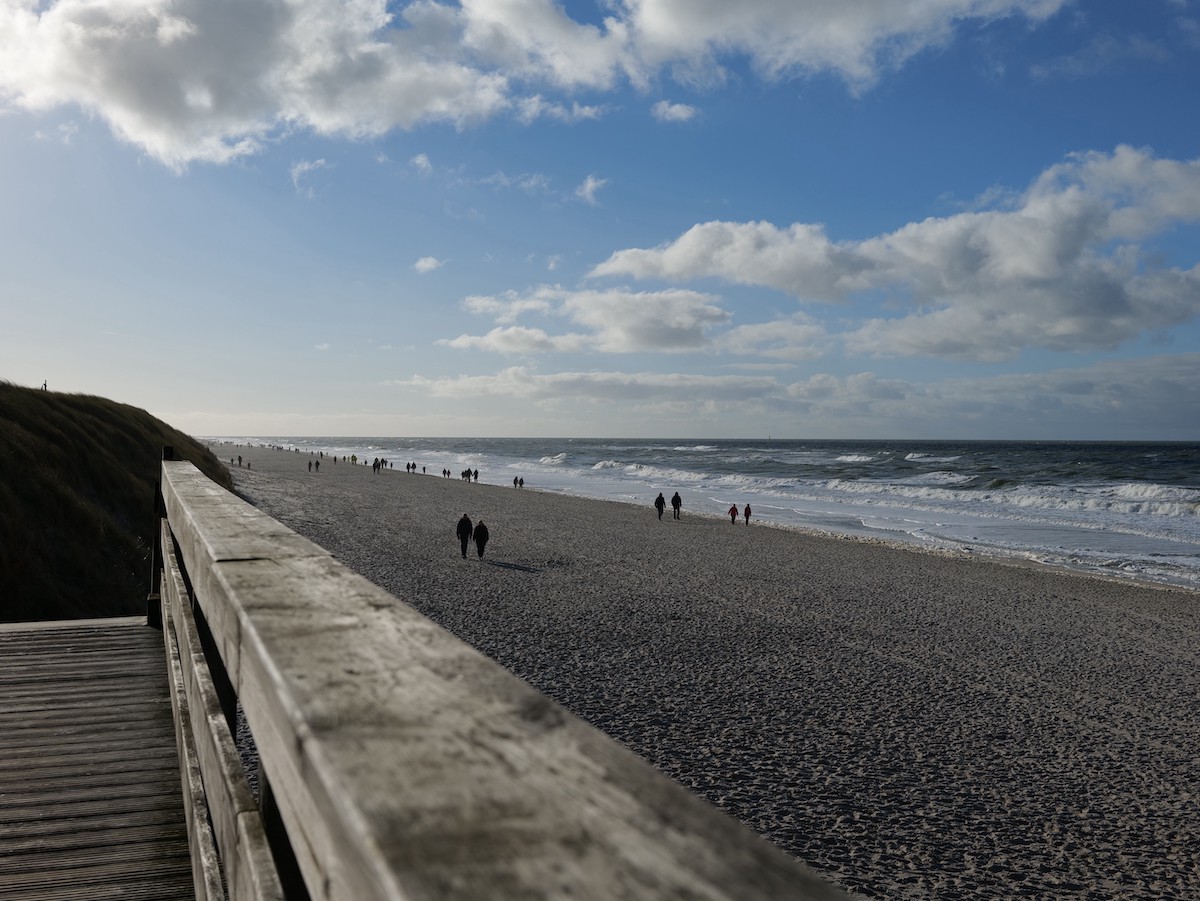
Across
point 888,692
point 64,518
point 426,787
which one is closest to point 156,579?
point 426,787

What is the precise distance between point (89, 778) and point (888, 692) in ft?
34.0

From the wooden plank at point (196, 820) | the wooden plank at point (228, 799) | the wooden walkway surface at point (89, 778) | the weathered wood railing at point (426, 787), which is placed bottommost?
the wooden walkway surface at point (89, 778)

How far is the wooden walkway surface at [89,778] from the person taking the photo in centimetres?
260

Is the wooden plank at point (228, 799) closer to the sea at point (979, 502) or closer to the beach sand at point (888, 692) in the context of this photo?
the beach sand at point (888, 692)

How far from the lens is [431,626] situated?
3.90 feet

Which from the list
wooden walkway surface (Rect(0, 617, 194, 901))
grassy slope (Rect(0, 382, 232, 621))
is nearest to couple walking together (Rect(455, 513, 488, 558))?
grassy slope (Rect(0, 382, 232, 621))

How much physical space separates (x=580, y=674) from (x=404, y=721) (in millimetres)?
11313

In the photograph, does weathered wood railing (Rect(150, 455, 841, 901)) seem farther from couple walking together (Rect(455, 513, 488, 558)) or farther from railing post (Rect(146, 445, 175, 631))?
couple walking together (Rect(455, 513, 488, 558))

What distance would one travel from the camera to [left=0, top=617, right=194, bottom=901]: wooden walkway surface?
260 centimetres

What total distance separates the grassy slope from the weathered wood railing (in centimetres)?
614

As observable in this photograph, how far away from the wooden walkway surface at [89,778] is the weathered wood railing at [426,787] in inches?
67.0

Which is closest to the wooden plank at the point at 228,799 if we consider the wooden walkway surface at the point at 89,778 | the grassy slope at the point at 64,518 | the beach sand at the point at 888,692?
the wooden walkway surface at the point at 89,778

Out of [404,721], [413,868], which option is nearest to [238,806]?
[404,721]

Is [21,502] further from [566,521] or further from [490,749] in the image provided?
[566,521]
